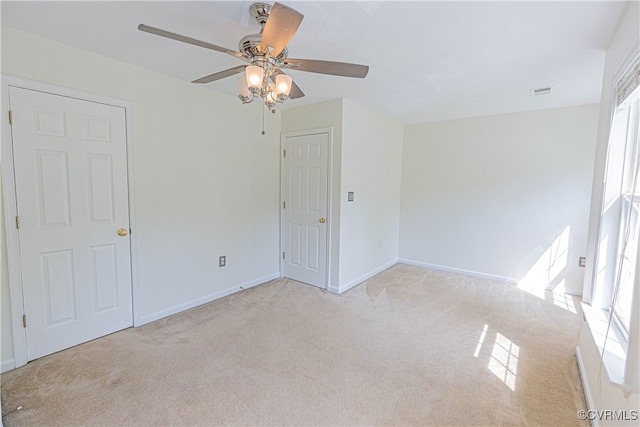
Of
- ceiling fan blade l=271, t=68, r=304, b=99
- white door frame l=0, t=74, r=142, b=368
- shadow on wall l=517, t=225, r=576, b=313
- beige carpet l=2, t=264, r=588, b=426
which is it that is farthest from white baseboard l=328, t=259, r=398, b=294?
white door frame l=0, t=74, r=142, b=368

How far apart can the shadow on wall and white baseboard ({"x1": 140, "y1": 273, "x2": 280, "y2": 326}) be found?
3.35 m

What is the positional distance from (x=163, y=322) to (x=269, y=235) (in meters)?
1.59

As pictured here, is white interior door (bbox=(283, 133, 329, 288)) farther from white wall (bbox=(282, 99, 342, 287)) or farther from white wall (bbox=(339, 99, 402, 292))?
white wall (bbox=(339, 99, 402, 292))

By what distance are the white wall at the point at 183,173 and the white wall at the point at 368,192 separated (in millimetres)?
1040

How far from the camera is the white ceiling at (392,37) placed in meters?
1.68

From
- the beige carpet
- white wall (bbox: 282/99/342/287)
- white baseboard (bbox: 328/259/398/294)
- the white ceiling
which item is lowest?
the beige carpet

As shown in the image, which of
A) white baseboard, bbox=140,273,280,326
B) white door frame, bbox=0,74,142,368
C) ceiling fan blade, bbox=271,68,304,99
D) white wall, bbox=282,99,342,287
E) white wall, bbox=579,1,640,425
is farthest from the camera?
white wall, bbox=282,99,342,287

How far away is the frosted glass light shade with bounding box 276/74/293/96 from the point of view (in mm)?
1686

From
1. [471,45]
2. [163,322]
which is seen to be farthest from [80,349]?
[471,45]

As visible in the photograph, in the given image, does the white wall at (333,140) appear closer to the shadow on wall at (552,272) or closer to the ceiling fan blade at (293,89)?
the ceiling fan blade at (293,89)

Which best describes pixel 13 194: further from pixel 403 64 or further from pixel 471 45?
pixel 471 45

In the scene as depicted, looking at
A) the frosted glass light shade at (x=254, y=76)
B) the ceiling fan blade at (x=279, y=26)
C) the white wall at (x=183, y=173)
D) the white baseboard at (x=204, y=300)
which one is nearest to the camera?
the ceiling fan blade at (x=279, y=26)

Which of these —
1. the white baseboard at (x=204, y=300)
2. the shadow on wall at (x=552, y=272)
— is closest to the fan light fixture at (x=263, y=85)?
the white baseboard at (x=204, y=300)

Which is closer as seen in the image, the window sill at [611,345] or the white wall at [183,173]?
Answer: the window sill at [611,345]
